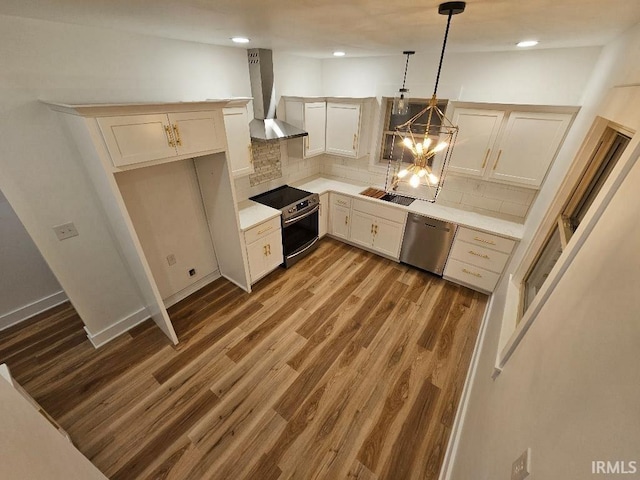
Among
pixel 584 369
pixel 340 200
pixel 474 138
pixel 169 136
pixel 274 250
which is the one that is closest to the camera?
pixel 584 369

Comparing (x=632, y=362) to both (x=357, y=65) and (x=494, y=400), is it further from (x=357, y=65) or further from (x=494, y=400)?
(x=357, y=65)

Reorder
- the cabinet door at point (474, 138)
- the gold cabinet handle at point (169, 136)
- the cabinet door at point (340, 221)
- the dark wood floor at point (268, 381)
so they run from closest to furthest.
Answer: the dark wood floor at point (268, 381) → the gold cabinet handle at point (169, 136) → the cabinet door at point (474, 138) → the cabinet door at point (340, 221)

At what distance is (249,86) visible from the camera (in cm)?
300

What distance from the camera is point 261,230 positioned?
3033mm

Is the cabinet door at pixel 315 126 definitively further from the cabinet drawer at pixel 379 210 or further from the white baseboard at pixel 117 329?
the white baseboard at pixel 117 329

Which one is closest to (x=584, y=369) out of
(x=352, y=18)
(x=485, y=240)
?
(x=352, y=18)

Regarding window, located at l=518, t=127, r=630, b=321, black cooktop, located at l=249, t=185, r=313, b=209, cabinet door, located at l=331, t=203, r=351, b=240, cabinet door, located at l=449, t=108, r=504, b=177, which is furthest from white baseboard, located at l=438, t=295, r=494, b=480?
black cooktop, located at l=249, t=185, r=313, b=209

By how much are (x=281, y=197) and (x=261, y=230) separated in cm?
73

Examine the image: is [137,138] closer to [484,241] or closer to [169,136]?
[169,136]

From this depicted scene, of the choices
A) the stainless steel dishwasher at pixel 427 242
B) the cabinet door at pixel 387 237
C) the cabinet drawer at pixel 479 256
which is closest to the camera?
the cabinet drawer at pixel 479 256

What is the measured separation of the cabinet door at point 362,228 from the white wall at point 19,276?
3.74 m

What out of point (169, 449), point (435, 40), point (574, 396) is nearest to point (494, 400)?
point (574, 396)

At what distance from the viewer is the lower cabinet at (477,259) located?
2874 mm

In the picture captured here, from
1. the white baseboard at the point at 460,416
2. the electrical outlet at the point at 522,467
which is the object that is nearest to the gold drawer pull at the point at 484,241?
the white baseboard at the point at 460,416
